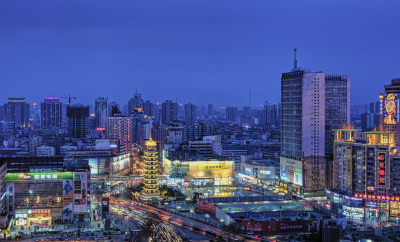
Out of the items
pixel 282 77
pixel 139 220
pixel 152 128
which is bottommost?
pixel 139 220

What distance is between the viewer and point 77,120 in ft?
205

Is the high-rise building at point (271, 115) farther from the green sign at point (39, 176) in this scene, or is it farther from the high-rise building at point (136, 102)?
the green sign at point (39, 176)

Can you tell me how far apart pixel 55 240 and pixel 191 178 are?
16.2m

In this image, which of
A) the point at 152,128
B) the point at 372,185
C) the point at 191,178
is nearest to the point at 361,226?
the point at 372,185

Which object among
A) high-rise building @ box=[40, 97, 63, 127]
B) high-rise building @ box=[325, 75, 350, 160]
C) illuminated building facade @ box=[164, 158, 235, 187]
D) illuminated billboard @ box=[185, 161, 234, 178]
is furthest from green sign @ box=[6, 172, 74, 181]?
high-rise building @ box=[40, 97, 63, 127]

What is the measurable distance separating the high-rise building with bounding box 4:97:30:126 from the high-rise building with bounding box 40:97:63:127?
6570 millimetres

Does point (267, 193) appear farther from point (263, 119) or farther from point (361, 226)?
point (263, 119)

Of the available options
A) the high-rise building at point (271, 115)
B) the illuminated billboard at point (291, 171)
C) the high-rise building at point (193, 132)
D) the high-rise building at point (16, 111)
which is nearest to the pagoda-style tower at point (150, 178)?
the illuminated billboard at point (291, 171)

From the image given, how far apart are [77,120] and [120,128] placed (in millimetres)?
8098

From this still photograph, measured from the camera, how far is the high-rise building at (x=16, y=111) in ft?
285

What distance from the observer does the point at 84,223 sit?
2483 centimetres

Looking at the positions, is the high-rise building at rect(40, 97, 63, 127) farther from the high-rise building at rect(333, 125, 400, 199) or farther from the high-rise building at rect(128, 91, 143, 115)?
the high-rise building at rect(333, 125, 400, 199)

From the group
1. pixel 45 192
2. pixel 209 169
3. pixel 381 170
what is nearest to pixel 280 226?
pixel 381 170

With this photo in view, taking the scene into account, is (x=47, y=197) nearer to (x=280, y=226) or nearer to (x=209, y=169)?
(x=280, y=226)
